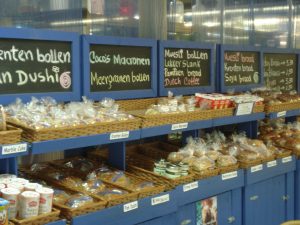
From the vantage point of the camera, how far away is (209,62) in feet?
13.1

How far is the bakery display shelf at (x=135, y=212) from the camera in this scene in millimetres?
2299

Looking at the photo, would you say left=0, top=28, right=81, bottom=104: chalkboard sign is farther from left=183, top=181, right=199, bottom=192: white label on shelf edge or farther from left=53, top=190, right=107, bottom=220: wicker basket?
left=183, top=181, right=199, bottom=192: white label on shelf edge

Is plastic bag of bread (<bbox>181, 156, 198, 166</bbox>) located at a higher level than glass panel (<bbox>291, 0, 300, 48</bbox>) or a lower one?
lower

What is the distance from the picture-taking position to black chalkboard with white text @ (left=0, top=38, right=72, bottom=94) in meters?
2.50

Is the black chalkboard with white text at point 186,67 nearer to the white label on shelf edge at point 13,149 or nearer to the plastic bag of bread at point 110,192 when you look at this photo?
the plastic bag of bread at point 110,192

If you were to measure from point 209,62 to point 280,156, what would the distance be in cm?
107

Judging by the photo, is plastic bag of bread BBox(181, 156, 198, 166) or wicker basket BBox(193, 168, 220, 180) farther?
plastic bag of bread BBox(181, 156, 198, 166)

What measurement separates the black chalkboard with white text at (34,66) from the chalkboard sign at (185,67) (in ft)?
3.07

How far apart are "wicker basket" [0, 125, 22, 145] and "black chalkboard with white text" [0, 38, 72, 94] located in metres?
0.51

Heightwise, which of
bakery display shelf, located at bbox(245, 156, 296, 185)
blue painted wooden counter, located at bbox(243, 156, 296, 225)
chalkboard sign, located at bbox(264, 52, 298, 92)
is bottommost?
blue painted wooden counter, located at bbox(243, 156, 296, 225)

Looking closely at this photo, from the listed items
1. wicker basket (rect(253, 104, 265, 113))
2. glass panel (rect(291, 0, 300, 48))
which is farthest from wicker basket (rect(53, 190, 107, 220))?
glass panel (rect(291, 0, 300, 48))

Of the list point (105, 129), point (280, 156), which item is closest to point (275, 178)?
point (280, 156)

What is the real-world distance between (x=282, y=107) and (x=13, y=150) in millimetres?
Result: 2815

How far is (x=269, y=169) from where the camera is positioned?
3.73 m
